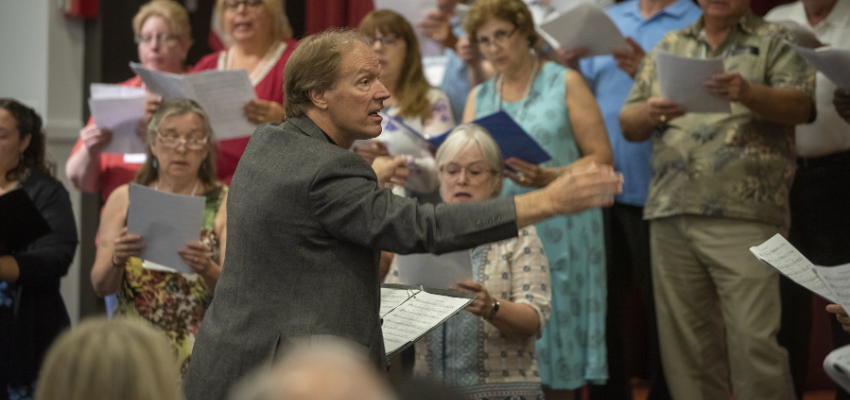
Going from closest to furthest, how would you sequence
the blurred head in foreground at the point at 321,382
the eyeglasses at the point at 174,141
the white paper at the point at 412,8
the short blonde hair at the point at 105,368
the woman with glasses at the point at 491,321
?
the blurred head in foreground at the point at 321,382, the short blonde hair at the point at 105,368, the woman with glasses at the point at 491,321, the eyeglasses at the point at 174,141, the white paper at the point at 412,8

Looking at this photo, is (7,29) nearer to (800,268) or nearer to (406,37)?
(406,37)

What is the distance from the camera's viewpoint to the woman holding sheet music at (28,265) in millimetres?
2879

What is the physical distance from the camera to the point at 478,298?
235cm

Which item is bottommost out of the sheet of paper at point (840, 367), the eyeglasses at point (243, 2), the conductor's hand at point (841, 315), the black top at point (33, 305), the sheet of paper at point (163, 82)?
the black top at point (33, 305)

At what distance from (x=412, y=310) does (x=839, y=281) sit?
97 cm

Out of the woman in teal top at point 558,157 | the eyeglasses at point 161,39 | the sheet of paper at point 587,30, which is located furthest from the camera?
the eyeglasses at point 161,39

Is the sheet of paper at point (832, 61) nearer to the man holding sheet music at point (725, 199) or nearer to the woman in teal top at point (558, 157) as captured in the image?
the man holding sheet music at point (725, 199)

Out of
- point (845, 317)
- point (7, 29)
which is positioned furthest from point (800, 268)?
point (7, 29)

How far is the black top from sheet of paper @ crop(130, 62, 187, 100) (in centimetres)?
59

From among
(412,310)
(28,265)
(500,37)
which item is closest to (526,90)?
(500,37)

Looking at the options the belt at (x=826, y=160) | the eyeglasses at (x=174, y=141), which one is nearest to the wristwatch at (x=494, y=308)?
the eyeglasses at (x=174, y=141)

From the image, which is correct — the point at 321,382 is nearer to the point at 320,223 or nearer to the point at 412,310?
the point at 320,223

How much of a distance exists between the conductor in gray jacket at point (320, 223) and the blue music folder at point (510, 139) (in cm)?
99

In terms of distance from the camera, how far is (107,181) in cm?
362
